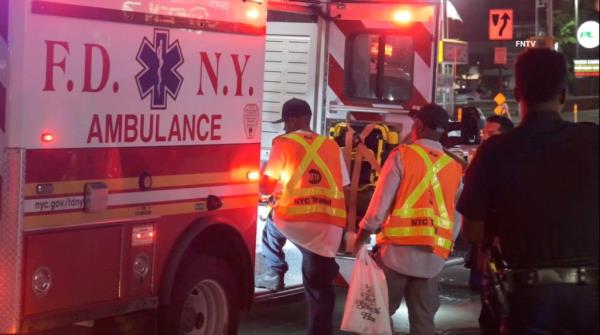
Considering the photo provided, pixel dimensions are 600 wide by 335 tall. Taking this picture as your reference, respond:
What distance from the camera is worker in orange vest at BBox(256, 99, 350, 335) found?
6895 mm

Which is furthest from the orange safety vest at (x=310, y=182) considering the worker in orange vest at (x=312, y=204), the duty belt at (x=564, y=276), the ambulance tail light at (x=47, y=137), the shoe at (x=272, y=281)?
the duty belt at (x=564, y=276)

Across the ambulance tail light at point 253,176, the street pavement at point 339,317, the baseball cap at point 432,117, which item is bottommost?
the street pavement at point 339,317

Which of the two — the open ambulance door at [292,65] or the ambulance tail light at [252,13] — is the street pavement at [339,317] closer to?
the open ambulance door at [292,65]

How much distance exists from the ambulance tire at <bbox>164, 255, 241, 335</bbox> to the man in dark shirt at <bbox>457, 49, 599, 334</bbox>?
2.81m

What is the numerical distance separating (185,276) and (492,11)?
11.7m

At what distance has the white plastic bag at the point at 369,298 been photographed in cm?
625

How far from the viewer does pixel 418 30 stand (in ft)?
28.3

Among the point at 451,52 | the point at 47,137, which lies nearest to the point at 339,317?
the point at 451,52

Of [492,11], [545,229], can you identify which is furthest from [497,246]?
[492,11]

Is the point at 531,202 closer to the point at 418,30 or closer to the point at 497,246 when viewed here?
the point at 497,246

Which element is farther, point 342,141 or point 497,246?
point 342,141

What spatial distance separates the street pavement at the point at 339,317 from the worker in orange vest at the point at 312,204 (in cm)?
104

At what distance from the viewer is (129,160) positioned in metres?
5.75

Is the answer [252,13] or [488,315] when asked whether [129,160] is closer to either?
[252,13]
